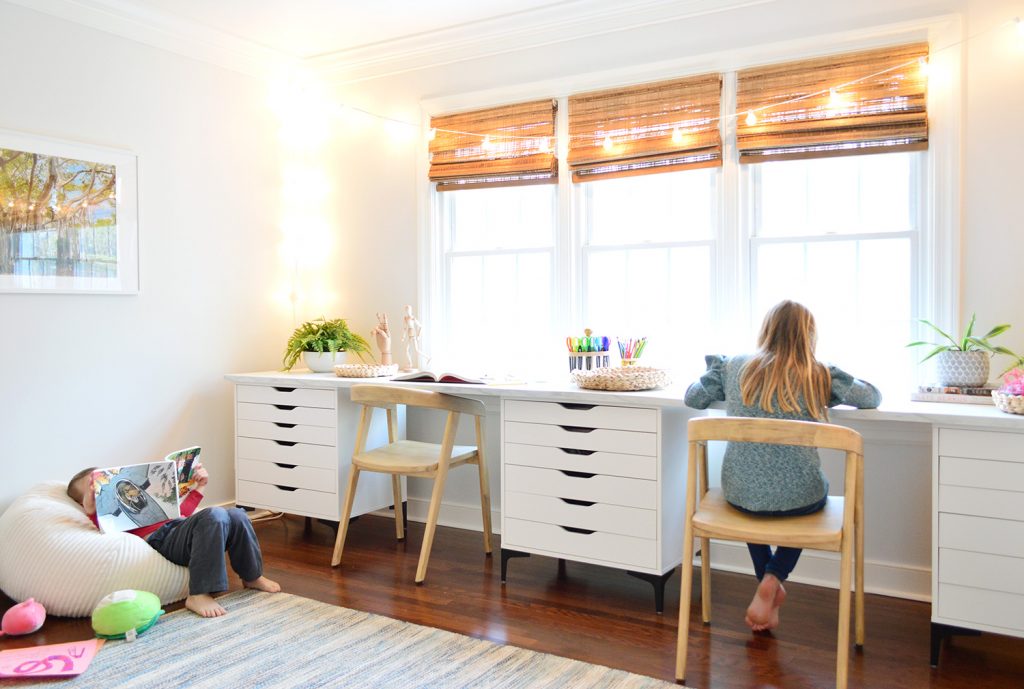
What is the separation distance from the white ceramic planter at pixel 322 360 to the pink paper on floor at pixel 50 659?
5.78 feet

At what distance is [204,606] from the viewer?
2.99m

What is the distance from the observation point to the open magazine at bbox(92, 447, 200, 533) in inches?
121

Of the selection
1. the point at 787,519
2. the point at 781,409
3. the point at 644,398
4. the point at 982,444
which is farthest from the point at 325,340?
the point at 982,444

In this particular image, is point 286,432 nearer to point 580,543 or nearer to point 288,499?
point 288,499

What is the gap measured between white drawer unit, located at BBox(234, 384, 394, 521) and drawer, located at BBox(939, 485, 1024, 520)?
2.46 meters

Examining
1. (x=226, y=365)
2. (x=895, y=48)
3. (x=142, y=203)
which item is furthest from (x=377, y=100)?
(x=895, y=48)

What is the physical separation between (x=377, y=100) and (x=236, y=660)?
2982 mm

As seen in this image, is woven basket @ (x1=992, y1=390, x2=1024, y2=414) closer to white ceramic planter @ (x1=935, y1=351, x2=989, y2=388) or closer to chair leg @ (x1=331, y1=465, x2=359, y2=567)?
white ceramic planter @ (x1=935, y1=351, x2=989, y2=388)

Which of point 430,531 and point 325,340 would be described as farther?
point 325,340

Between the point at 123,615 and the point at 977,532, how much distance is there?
2.68m

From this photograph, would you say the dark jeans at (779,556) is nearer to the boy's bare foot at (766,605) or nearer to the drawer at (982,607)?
the boy's bare foot at (766,605)

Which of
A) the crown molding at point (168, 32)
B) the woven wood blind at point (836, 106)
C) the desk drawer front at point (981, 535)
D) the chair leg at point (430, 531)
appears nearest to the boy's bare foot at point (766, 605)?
the desk drawer front at point (981, 535)

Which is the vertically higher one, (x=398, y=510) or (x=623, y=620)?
(x=398, y=510)

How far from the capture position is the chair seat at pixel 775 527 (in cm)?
235
